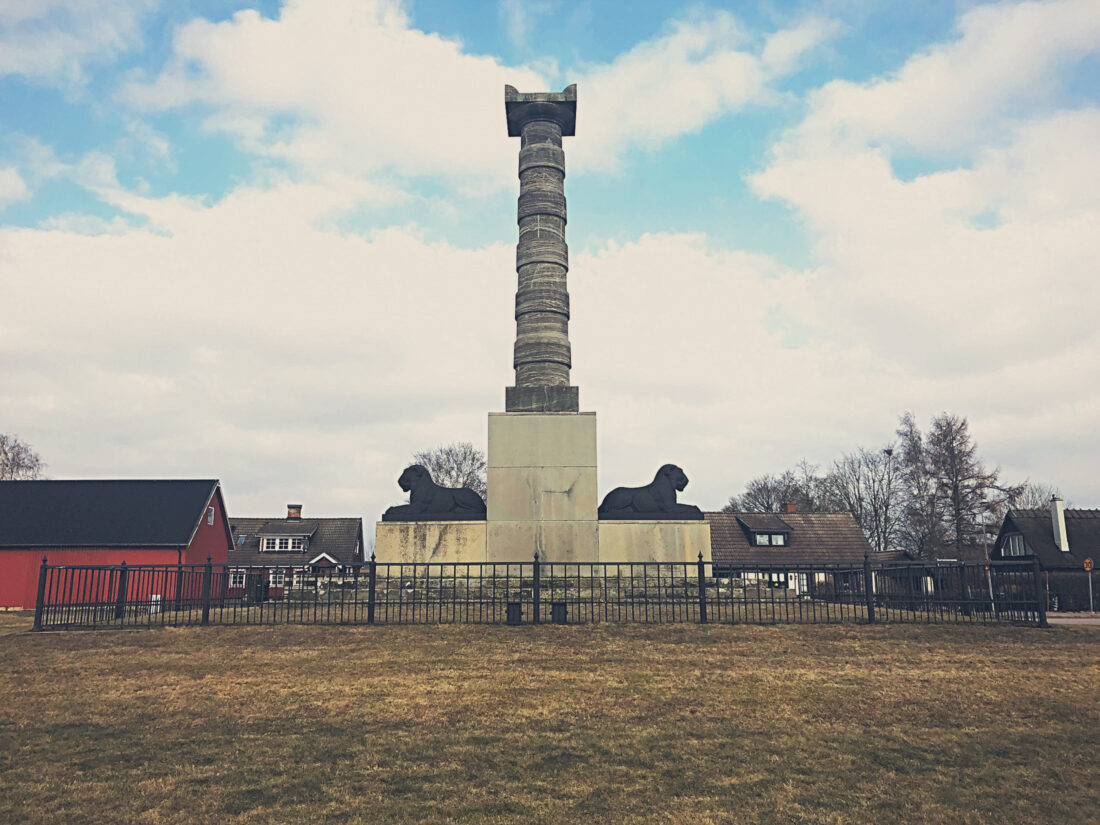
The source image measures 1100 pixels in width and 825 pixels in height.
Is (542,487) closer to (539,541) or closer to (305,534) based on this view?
(539,541)

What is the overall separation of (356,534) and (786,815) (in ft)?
154

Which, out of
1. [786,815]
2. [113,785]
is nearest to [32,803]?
[113,785]

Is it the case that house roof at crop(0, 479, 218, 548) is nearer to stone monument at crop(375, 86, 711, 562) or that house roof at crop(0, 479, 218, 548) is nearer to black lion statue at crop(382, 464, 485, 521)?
black lion statue at crop(382, 464, 485, 521)

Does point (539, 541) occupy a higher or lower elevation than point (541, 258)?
lower

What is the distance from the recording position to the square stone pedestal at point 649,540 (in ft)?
65.4

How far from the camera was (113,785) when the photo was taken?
664 cm

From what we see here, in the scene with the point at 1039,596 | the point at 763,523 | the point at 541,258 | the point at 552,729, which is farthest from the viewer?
the point at 763,523

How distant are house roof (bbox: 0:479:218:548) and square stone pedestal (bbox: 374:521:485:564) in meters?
18.1

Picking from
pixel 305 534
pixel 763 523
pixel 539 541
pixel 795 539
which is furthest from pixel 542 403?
pixel 305 534

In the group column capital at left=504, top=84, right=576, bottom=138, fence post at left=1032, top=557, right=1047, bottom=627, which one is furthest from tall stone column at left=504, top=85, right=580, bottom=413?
fence post at left=1032, top=557, right=1047, bottom=627

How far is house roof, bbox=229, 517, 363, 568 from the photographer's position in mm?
47656

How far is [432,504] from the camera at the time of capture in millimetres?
20391

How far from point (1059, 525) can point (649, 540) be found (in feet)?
86.3

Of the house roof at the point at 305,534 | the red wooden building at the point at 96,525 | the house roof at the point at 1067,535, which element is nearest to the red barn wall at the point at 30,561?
the red wooden building at the point at 96,525
